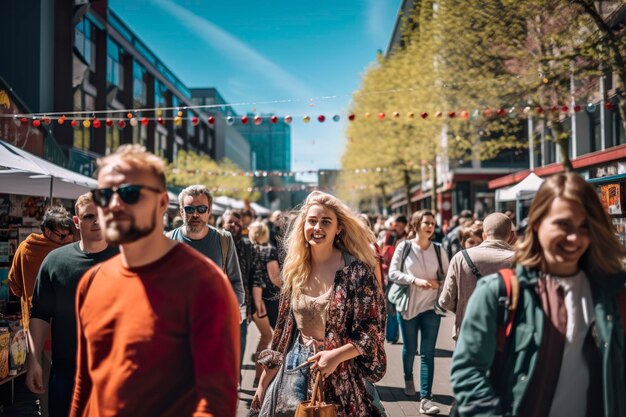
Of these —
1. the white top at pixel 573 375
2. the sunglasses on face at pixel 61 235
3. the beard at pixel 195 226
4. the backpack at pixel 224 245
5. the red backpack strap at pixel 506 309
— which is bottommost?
the white top at pixel 573 375

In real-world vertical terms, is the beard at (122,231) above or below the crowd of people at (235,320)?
above

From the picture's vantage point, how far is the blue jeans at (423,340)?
6.08 meters

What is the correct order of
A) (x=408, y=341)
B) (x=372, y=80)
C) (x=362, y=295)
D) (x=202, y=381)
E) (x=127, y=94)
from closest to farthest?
(x=202, y=381), (x=362, y=295), (x=408, y=341), (x=372, y=80), (x=127, y=94)

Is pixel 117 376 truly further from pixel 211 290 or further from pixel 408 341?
pixel 408 341

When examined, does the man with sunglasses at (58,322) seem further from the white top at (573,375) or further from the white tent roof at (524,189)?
the white tent roof at (524,189)

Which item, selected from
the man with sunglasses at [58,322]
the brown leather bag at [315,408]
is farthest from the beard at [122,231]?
the man with sunglasses at [58,322]

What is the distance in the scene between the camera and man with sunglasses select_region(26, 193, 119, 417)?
3.41 meters

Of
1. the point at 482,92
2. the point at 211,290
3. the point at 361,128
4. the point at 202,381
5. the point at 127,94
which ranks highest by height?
the point at 127,94

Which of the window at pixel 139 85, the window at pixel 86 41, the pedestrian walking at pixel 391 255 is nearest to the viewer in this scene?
the pedestrian walking at pixel 391 255

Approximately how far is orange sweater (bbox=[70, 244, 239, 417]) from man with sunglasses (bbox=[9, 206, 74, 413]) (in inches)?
134

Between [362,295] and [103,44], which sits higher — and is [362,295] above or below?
below

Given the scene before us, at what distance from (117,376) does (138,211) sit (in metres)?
0.55

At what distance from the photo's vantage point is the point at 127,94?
3912 cm

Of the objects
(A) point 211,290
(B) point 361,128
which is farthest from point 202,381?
(B) point 361,128
